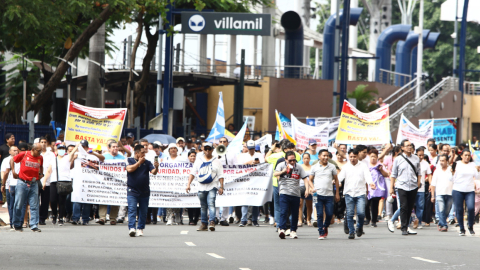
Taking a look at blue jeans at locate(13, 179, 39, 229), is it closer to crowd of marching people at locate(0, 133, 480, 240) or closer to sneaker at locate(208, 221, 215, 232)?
crowd of marching people at locate(0, 133, 480, 240)

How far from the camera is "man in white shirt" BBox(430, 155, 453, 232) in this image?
53.2ft

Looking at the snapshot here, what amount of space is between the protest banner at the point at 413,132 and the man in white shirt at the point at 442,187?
574 cm

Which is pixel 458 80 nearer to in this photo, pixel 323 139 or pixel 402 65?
pixel 402 65

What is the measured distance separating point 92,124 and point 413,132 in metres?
9.15

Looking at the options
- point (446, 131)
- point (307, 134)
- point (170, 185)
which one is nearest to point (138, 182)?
point (170, 185)

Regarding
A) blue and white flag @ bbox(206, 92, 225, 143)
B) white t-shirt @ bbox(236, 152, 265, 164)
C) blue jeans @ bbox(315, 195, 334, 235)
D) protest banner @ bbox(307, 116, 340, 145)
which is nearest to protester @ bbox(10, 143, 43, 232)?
white t-shirt @ bbox(236, 152, 265, 164)

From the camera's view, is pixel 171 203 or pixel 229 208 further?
pixel 229 208

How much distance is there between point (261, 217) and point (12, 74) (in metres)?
13.8

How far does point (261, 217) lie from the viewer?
20.0 metres

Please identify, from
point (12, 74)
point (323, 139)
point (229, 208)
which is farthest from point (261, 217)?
point (12, 74)

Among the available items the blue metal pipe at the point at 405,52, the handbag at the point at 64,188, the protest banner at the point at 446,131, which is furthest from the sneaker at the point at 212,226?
the blue metal pipe at the point at 405,52

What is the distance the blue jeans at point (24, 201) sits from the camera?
1446 cm

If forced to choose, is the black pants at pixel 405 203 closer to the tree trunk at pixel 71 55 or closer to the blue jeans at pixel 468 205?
the blue jeans at pixel 468 205

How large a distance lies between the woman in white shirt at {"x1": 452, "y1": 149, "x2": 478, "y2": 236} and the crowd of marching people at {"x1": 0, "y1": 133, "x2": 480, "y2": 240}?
19 millimetres
